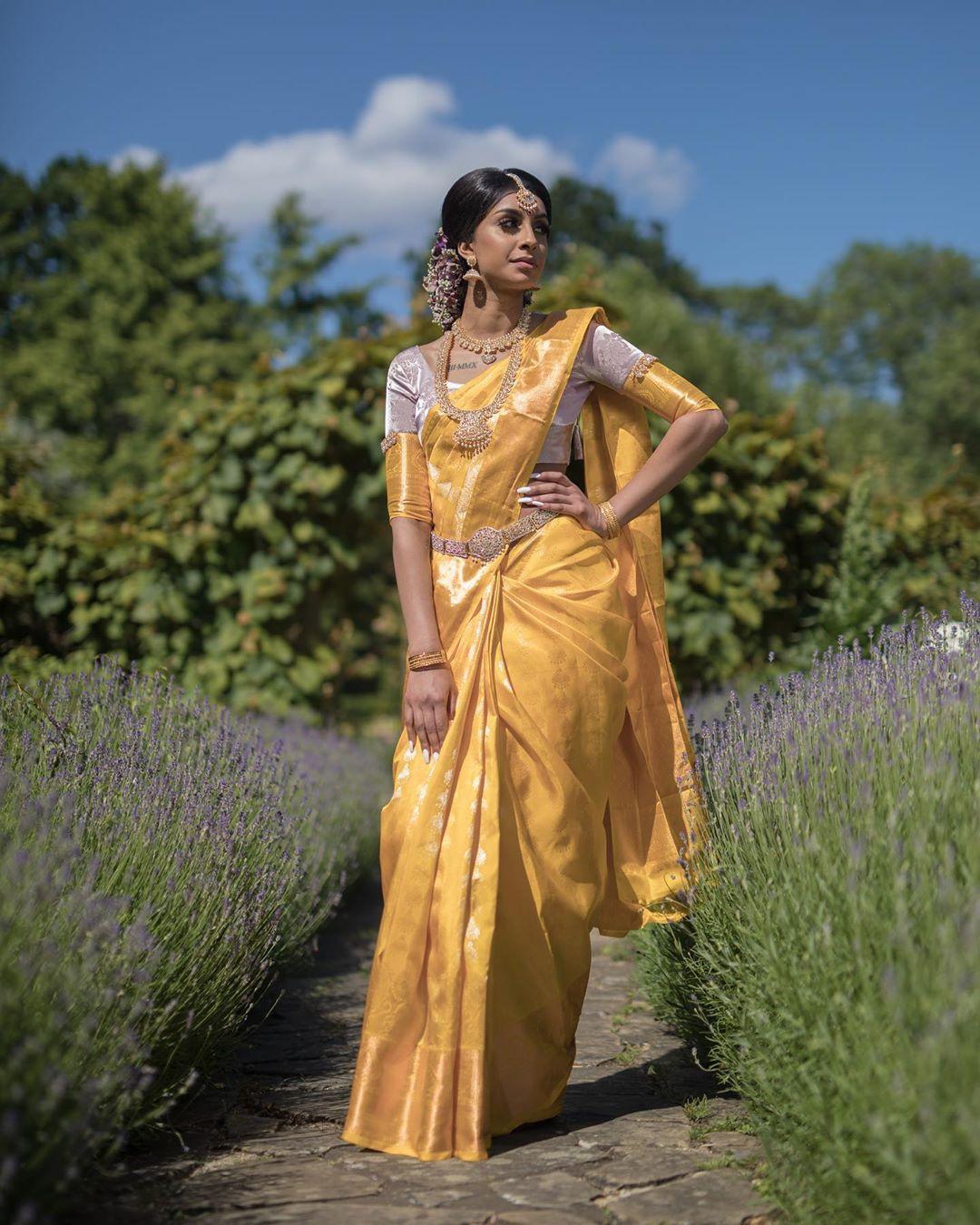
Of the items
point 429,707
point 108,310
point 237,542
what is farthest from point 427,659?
point 108,310

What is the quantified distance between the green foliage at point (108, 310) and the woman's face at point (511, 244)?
20063mm

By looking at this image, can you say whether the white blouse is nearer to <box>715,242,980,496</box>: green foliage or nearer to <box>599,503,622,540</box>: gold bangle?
<box>599,503,622,540</box>: gold bangle

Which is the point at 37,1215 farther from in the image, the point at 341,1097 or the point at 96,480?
the point at 96,480

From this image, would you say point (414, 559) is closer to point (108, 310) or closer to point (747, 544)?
point (747, 544)

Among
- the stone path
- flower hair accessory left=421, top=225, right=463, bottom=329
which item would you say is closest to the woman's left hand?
flower hair accessory left=421, top=225, right=463, bottom=329

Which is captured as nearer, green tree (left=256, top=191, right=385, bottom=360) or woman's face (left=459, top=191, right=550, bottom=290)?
woman's face (left=459, top=191, right=550, bottom=290)

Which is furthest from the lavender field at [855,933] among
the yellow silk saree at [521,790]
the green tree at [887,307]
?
the green tree at [887,307]

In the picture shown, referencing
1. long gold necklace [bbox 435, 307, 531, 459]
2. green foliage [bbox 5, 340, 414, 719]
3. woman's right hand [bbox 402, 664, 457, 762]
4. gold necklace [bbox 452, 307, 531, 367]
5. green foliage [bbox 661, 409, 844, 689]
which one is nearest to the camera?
woman's right hand [bbox 402, 664, 457, 762]

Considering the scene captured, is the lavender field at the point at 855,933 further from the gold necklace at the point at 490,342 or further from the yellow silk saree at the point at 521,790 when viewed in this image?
the gold necklace at the point at 490,342

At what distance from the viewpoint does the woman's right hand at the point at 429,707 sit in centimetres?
271

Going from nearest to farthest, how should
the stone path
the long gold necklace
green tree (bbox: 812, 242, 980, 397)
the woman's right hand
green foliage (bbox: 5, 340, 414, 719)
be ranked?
the stone path < the woman's right hand < the long gold necklace < green foliage (bbox: 5, 340, 414, 719) < green tree (bbox: 812, 242, 980, 397)

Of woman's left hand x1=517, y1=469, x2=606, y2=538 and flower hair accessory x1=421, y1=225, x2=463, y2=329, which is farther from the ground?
flower hair accessory x1=421, y1=225, x2=463, y2=329

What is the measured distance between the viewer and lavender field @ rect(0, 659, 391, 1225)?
6.16 ft

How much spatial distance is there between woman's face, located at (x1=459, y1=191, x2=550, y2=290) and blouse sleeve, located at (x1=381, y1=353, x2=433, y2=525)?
346mm
